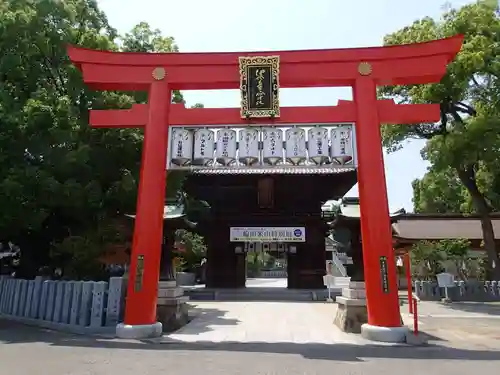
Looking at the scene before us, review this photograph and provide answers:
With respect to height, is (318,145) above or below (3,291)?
above

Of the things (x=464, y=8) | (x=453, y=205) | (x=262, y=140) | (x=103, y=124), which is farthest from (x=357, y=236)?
(x=453, y=205)

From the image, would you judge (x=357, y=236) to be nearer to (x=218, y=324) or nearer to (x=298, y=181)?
(x=218, y=324)

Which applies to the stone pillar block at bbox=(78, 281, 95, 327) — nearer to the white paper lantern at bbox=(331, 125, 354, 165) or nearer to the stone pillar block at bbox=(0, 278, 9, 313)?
the stone pillar block at bbox=(0, 278, 9, 313)

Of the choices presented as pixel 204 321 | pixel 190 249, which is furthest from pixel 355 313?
pixel 190 249

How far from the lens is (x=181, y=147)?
1009cm

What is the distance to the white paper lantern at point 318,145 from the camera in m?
9.81

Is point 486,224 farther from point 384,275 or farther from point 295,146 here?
point 295,146

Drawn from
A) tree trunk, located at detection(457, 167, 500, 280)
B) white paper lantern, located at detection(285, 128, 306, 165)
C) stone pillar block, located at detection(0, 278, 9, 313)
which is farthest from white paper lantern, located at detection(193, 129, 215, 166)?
tree trunk, located at detection(457, 167, 500, 280)

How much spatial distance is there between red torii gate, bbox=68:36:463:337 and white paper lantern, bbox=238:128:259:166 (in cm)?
29

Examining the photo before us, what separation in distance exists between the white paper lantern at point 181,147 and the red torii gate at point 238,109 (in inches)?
8.9

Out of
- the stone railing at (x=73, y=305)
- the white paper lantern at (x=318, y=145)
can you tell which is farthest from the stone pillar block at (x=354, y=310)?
the stone railing at (x=73, y=305)

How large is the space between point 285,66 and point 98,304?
7.60m

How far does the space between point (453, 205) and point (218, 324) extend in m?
33.9

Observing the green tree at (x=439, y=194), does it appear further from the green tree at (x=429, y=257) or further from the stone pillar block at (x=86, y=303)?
the stone pillar block at (x=86, y=303)
